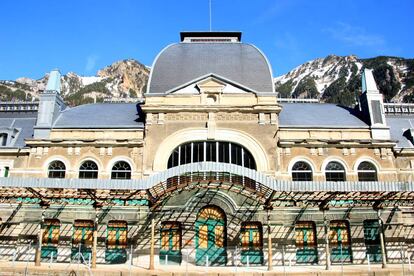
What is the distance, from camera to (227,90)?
28.4 metres

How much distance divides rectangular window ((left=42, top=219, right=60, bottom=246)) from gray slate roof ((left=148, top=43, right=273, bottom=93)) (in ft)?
37.4

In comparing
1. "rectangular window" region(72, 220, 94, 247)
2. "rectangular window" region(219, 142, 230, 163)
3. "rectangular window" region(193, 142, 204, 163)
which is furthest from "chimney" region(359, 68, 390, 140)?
"rectangular window" region(72, 220, 94, 247)

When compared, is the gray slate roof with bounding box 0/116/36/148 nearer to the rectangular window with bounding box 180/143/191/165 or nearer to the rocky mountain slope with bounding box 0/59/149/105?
the rectangular window with bounding box 180/143/191/165

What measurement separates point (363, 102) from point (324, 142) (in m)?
6.20

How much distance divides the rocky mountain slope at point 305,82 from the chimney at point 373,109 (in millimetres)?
72352

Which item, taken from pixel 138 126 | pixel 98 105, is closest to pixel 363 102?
pixel 138 126

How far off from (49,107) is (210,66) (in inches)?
497

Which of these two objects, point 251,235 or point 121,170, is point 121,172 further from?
point 251,235

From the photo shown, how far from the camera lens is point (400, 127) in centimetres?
→ 3212

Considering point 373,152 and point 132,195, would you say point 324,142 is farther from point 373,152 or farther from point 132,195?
point 132,195

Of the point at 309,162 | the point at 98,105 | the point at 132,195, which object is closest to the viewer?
the point at 132,195

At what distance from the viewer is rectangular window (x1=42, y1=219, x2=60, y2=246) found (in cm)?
2609

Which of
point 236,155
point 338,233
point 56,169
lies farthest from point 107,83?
point 338,233

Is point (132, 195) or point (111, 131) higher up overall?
point (111, 131)
